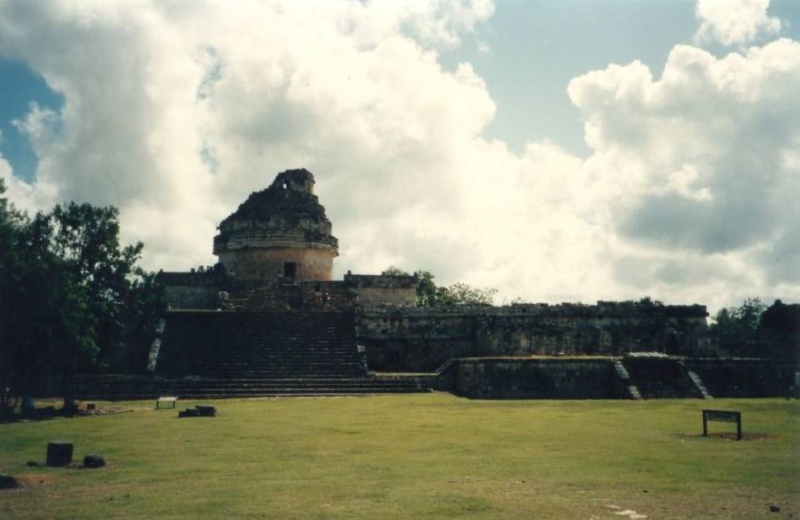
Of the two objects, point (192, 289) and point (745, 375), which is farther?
point (192, 289)

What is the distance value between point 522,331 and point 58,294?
56.2ft

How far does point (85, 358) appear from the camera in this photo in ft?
63.3

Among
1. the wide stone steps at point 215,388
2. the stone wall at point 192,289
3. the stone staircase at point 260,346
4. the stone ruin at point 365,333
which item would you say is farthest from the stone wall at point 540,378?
the stone wall at point 192,289

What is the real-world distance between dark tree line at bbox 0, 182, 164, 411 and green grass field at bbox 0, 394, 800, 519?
204 centimetres

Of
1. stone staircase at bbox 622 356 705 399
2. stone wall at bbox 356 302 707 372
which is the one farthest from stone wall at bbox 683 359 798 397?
stone wall at bbox 356 302 707 372

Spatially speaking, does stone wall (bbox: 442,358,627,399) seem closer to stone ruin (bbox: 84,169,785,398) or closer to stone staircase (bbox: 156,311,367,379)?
stone ruin (bbox: 84,169,785,398)

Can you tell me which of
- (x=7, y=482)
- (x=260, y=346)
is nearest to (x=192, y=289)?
(x=260, y=346)

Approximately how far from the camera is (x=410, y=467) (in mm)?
9688

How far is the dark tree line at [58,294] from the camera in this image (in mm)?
→ 17500

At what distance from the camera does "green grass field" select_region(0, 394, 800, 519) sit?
7.27 meters

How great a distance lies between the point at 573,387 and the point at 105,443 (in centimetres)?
1608

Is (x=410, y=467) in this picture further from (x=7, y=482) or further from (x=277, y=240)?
(x=277, y=240)

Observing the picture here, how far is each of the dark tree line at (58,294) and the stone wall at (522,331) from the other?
9.11 meters

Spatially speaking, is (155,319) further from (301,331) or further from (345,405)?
(345,405)
